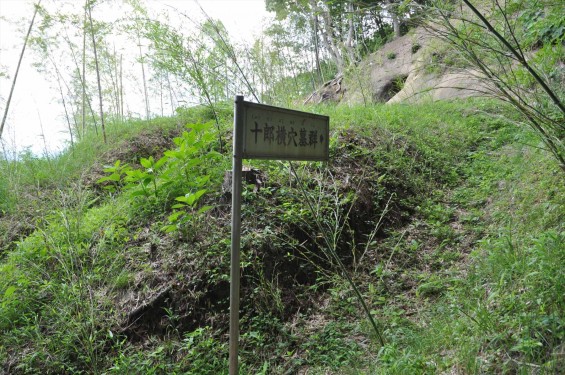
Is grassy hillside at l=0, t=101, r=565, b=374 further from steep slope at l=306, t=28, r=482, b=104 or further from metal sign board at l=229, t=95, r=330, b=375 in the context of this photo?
steep slope at l=306, t=28, r=482, b=104

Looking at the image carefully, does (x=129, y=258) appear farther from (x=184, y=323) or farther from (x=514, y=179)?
(x=514, y=179)

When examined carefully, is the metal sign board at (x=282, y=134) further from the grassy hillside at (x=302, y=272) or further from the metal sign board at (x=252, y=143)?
the grassy hillside at (x=302, y=272)

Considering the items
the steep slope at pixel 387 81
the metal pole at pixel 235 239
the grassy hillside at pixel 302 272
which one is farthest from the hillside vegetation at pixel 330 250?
the steep slope at pixel 387 81

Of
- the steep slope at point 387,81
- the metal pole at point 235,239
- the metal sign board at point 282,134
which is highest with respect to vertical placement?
the steep slope at point 387,81

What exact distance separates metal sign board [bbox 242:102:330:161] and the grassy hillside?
0.14 metres

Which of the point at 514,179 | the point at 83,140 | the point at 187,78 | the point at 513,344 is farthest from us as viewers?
the point at 83,140

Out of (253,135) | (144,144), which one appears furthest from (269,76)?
(253,135)

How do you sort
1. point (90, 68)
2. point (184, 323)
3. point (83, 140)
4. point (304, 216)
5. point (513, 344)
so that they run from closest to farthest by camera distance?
point (513, 344)
point (184, 323)
point (304, 216)
point (83, 140)
point (90, 68)

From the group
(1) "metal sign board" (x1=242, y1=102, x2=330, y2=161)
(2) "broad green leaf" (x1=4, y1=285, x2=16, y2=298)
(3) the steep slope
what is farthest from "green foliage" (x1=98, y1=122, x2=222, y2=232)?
(3) the steep slope

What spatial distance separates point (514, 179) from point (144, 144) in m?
4.68

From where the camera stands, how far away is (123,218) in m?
3.20

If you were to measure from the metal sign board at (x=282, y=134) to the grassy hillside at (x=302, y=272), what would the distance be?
0.14m

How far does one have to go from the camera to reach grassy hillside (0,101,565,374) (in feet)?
5.91

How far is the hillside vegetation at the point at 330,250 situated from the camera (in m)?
1.74
